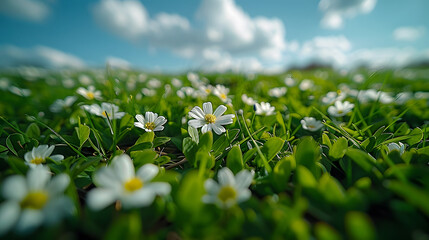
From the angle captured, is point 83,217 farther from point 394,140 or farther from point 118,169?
point 394,140

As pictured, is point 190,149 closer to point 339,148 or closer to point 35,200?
point 35,200

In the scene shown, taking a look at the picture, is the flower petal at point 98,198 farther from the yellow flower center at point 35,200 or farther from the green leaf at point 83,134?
the green leaf at point 83,134

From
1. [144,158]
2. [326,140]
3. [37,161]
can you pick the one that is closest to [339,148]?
[326,140]

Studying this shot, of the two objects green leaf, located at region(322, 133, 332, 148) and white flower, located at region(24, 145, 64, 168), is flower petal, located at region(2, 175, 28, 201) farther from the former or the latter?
green leaf, located at region(322, 133, 332, 148)

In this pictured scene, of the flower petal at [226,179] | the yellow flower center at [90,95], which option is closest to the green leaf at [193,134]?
the flower petal at [226,179]

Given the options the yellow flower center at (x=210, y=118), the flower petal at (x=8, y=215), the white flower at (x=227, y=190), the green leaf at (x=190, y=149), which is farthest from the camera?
the yellow flower center at (x=210, y=118)

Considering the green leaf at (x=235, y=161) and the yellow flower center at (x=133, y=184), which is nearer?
the yellow flower center at (x=133, y=184)

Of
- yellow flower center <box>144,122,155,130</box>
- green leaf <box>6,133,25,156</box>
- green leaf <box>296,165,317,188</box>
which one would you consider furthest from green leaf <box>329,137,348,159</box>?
green leaf <box>6,133,25,156</box>
